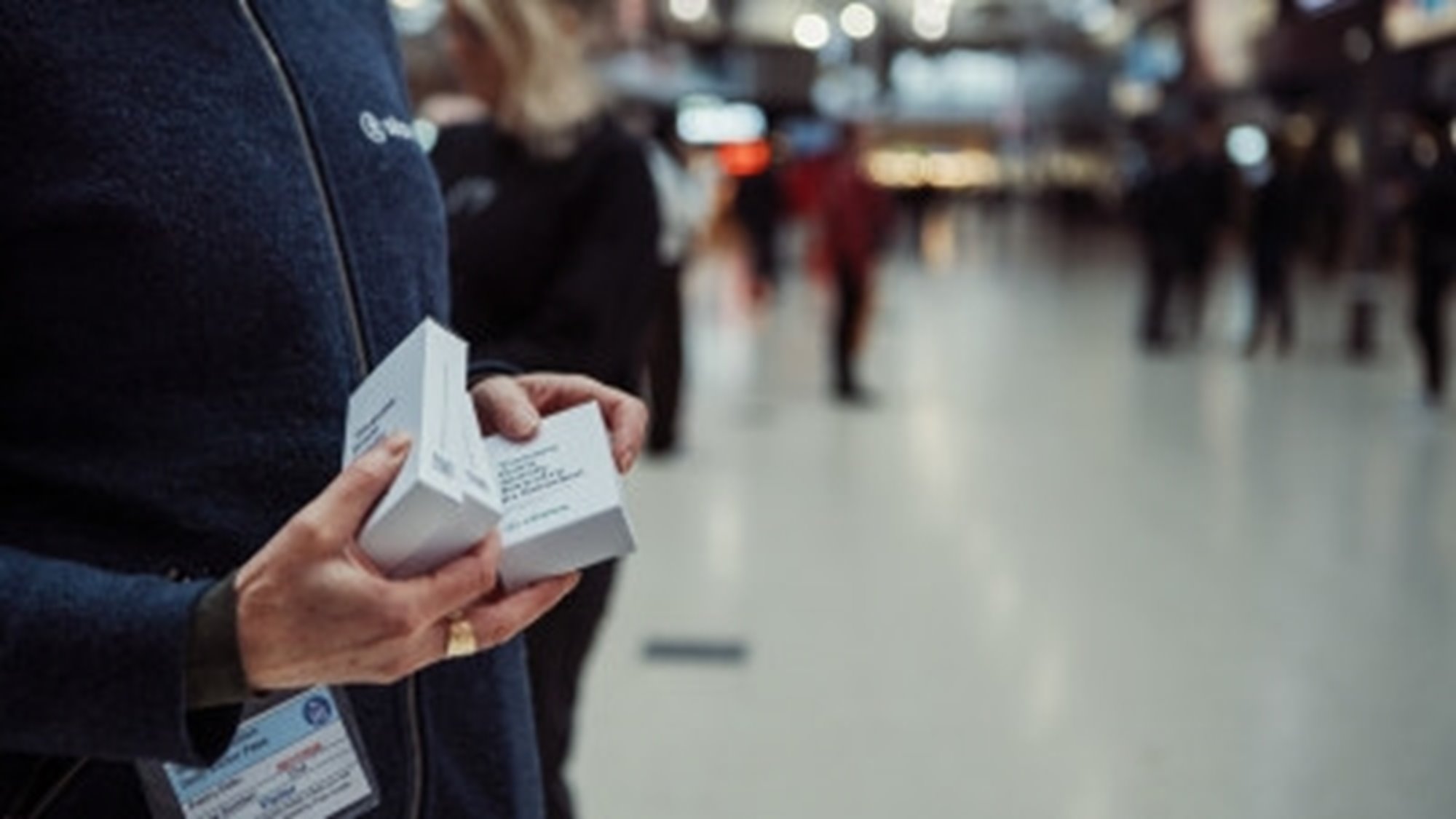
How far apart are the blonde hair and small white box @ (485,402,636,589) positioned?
131 cm

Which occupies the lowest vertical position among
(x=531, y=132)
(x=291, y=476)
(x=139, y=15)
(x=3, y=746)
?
(x=3, y=746)

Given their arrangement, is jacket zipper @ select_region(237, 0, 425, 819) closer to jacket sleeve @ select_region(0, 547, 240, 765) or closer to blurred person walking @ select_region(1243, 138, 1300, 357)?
jacket sleeve @ select_region(0, 547, 240, 765)

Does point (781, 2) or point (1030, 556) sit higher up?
point (781, 2)

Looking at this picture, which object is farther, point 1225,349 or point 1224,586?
point 1225,349

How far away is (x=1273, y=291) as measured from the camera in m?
11.9

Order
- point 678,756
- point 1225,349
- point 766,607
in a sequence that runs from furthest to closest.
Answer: point 1225,349 → point 766,607 → point 678,756

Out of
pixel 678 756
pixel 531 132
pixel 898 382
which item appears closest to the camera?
pixel 531 132

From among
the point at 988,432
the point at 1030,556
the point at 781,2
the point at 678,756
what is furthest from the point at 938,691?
the point at 781,2

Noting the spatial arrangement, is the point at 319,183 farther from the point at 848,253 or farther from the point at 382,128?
the point at 848,253

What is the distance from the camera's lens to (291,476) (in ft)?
3.10

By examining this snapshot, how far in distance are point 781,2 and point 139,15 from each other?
37.8 m

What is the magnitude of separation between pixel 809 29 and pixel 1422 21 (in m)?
22.1

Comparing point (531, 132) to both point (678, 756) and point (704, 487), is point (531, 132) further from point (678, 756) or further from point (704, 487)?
point (704, 487)

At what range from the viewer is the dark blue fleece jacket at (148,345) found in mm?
773
